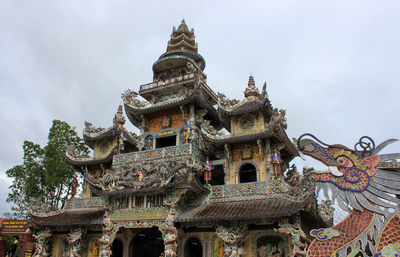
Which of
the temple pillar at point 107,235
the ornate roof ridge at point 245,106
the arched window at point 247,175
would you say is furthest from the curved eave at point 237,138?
the temple pillar at point 107,235

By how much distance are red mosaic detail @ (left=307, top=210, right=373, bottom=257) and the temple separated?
2.33 meters

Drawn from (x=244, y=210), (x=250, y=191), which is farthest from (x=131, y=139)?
(x=244, y=210)

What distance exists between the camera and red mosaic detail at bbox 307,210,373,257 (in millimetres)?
8703

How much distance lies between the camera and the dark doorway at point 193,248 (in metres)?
15.2

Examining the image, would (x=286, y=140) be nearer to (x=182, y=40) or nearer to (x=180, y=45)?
(x=180, y=45)

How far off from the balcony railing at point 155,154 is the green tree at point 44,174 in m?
7.13

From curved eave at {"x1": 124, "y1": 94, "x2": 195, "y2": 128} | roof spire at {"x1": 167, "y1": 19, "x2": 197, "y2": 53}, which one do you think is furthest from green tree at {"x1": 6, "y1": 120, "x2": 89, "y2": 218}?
roof spire at {"x1": 167, "y1": 19, "x2": 197, "y2": 53}

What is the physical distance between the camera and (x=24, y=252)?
1775 cm

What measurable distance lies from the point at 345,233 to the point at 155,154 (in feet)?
36.2

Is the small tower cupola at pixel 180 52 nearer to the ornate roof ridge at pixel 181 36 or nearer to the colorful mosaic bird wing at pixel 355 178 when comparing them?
the ornate roof ridge at pixel 181 36

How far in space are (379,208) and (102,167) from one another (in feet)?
54.3

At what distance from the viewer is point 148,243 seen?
1762 centimetres

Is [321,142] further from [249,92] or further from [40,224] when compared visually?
[40,224]

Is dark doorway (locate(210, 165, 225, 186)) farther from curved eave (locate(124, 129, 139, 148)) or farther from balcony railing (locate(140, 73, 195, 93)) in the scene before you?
balcony railing (locate(140, 73, 195, 93))
